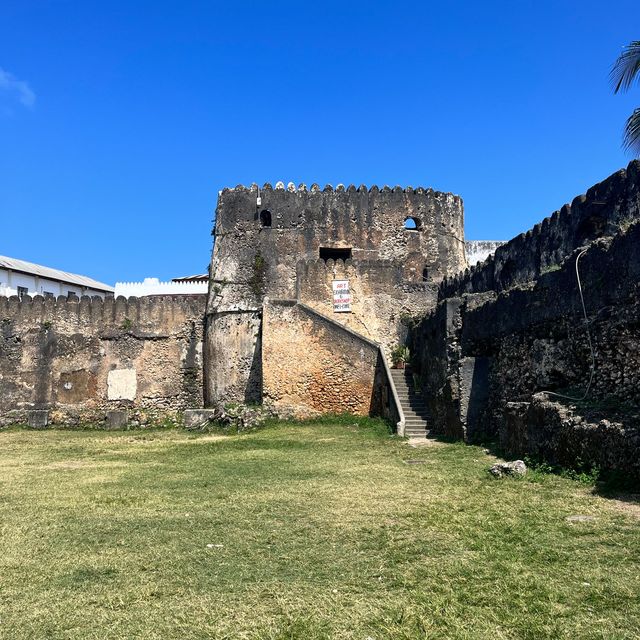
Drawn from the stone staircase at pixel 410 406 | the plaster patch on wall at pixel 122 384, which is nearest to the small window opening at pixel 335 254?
the stone staircase at pixel 410 406

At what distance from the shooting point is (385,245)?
22.1 m

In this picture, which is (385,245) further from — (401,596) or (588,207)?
(401,596)

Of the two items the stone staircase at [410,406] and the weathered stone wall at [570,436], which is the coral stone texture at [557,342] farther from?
the stone staircase at [410,406]

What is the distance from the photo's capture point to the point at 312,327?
1762 centimetres

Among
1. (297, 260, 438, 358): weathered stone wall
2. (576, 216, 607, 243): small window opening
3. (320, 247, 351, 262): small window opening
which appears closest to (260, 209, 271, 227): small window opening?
(320, 247, 351, 262): small window opening

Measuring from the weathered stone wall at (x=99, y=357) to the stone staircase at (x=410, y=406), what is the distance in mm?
7300

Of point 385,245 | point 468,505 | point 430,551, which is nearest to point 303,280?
point 385,245

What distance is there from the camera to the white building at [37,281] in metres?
39.4

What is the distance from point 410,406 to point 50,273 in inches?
1388

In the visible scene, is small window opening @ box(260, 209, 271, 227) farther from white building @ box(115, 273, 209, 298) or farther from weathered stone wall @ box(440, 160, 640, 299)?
white building @ box(115, 273, 209, 298)

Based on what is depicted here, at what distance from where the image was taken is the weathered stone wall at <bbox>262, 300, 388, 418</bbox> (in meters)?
17.5

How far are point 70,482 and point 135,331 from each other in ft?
40.9

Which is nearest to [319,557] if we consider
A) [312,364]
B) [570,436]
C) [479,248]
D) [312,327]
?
[570,436]

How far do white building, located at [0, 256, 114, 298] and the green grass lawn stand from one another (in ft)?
107
